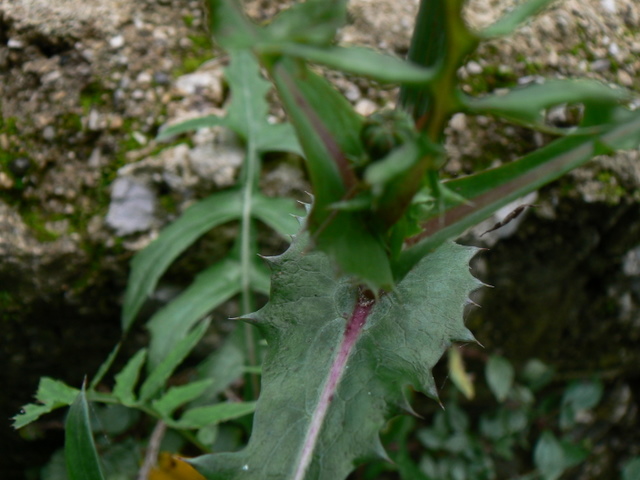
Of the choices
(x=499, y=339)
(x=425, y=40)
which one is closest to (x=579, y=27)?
(x=499, y=339)

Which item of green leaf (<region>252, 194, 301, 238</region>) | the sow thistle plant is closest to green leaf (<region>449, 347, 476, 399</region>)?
green leaf (<region>252, 194, 301, 238</region>)

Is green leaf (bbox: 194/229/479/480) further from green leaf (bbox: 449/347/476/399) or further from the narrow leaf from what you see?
green leaf (bbox: 449/347/476/399)

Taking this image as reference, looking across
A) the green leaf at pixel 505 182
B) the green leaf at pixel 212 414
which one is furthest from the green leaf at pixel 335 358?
the green leaf at pixel 212 414

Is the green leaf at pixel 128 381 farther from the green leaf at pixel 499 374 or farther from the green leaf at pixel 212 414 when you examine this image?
the green leaf at pixel 499 374

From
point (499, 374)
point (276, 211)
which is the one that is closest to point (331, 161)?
point (276, 211)

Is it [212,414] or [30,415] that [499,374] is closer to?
[212,414]

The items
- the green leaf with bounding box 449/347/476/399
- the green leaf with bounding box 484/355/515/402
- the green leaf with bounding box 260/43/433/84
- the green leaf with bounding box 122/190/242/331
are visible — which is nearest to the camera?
the green leaf with bounding box 260/43/433/84

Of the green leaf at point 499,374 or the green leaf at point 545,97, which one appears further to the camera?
the green leaf at point 499,374
